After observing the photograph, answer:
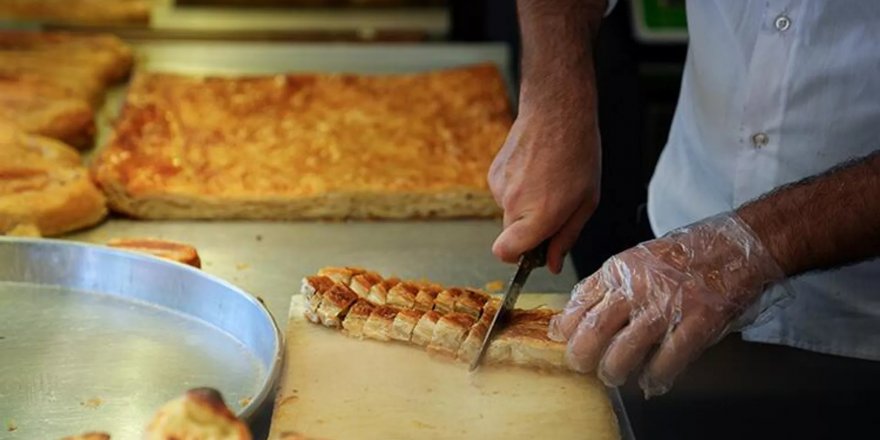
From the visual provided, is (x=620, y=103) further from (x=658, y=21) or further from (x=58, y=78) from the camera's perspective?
(x=58, y=78)

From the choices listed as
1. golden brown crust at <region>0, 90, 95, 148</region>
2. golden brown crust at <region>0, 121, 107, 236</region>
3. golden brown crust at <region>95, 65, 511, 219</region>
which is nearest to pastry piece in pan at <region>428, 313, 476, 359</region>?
golden brown crust at <region>95, 65, 511, 219</region>

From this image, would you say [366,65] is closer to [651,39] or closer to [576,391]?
[651,39]

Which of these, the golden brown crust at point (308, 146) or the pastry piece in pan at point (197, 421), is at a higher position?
the pastry piece in pan at point (197, 421)

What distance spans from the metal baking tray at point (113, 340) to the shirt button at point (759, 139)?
1079 millimetres

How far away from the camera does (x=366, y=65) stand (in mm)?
4496

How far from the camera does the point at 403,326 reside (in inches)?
95.5

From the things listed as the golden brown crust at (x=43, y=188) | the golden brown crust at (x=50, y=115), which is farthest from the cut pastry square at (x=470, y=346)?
the golden brown crust at (x=50, y=115)

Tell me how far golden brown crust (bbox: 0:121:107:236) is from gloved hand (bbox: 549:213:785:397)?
1450 mm

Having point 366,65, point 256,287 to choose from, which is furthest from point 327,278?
point 366,65

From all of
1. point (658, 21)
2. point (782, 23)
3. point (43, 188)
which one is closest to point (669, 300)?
point (782, 23)

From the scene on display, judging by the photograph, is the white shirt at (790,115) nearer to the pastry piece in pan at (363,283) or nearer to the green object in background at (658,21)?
the pastry piece in pan at (363,283)

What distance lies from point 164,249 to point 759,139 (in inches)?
50.7

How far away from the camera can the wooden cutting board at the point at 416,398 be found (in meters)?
2.20

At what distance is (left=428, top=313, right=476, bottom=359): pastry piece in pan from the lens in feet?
7.84
